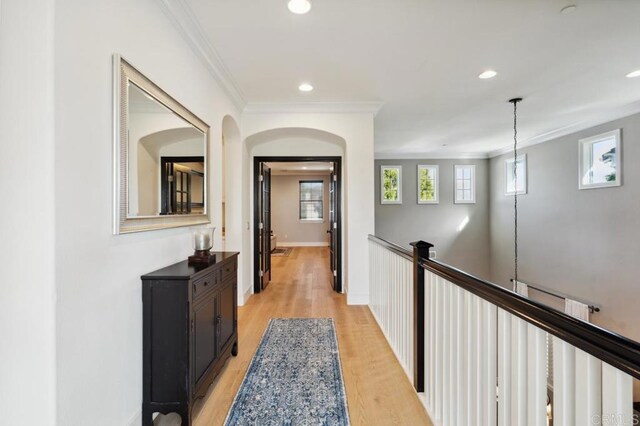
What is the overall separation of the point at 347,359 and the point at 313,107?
3014 millimetres

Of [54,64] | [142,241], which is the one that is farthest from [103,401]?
[54,64]

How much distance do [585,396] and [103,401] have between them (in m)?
1.94

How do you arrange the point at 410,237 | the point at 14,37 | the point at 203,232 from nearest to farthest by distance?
the point at 14,37, the point at 203,232, the point at 410,237

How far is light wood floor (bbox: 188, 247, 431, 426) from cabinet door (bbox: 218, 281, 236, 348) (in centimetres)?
30

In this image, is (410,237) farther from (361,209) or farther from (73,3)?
(73,3)

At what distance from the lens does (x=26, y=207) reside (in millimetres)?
1132

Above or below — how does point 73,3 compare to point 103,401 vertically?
above

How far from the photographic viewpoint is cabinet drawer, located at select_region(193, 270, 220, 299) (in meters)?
1.81

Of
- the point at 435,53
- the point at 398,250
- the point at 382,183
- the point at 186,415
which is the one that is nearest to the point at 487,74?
the point at 435,53

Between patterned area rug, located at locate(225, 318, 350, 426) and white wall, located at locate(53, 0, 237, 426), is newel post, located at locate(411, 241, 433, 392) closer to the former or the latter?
patterned area rug, located at locate(225, 318, 350, 426)

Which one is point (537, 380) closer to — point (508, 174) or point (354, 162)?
point (354, 162)

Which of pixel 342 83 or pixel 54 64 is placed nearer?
pixel 54 64

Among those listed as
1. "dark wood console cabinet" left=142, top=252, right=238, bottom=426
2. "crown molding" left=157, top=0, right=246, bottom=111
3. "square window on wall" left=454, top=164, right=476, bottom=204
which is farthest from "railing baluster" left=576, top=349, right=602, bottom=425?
"square window on wall" left=454, top=164, right=476, bottom=204

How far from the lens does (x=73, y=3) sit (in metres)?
1.23
